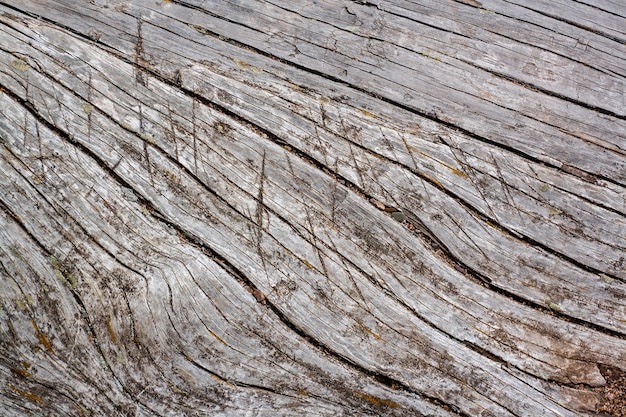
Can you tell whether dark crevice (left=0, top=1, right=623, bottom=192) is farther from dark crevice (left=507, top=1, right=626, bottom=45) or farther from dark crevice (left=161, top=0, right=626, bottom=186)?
dark crevice (left=507, top=1, right=626, bottom=45)

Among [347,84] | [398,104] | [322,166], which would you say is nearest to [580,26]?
[398,104]

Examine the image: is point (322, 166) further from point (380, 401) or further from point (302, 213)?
point (380, 401)

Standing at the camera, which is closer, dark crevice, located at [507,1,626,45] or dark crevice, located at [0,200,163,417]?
dark crevice, located at [0,200,163,417]

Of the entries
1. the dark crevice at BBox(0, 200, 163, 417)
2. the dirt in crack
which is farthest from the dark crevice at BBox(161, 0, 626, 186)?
the dark crevice at BBox(0, 200, 163, 417)

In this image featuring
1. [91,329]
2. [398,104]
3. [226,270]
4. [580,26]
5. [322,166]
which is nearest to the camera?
[91,329]

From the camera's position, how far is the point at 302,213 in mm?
2578

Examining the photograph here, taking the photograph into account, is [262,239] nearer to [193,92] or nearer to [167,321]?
[167,321]

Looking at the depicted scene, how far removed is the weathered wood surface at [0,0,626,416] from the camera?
2.40 metres

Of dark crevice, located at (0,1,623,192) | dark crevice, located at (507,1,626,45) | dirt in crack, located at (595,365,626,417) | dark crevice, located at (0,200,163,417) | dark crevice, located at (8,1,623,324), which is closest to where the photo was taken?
dark crevice, located at (0,200,163,417)

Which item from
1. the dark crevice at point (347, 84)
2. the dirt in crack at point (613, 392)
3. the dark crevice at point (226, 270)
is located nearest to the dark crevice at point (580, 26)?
the dark crevice at point (347, 84)

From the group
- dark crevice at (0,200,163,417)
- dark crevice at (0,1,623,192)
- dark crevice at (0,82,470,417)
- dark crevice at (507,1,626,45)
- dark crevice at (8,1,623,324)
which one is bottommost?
dark crevice at (0,200,163,417)

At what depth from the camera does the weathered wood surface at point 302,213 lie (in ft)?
7.88

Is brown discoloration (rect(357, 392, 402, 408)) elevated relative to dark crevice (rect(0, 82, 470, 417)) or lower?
lower

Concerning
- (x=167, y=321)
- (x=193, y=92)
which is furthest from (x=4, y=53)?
(x=167, y=321)
